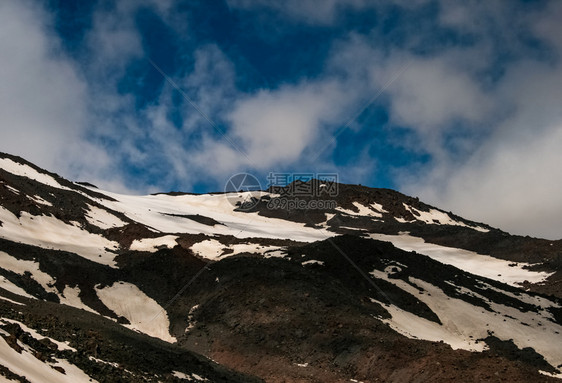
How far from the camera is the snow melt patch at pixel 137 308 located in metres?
37.2

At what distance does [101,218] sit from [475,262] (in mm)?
59249

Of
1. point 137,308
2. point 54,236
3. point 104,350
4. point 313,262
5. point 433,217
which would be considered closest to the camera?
point 104,350

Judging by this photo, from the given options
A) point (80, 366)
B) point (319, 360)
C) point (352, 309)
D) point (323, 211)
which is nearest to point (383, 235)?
point (323, 211)

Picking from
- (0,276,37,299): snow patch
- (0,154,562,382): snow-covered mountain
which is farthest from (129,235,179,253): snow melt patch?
(0,276,37,299): snow patch

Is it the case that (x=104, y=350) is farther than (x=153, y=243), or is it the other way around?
(x=153, y=243)

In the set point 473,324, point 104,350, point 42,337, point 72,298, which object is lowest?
point 104,350

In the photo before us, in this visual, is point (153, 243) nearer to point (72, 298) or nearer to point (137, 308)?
point (137, 308)

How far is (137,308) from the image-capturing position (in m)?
40.3

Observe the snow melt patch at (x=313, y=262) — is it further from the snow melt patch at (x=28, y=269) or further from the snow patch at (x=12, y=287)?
the snow patch at (x=12, y=287)

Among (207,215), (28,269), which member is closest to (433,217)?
(207,215)

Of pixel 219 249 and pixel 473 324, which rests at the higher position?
pixel 219 249

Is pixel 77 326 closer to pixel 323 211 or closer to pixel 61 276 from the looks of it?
pixel 61 276

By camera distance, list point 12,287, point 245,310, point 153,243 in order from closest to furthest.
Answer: point 12,287, point 245,310, point 153,243

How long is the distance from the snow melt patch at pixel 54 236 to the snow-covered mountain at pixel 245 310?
252 millimetres
